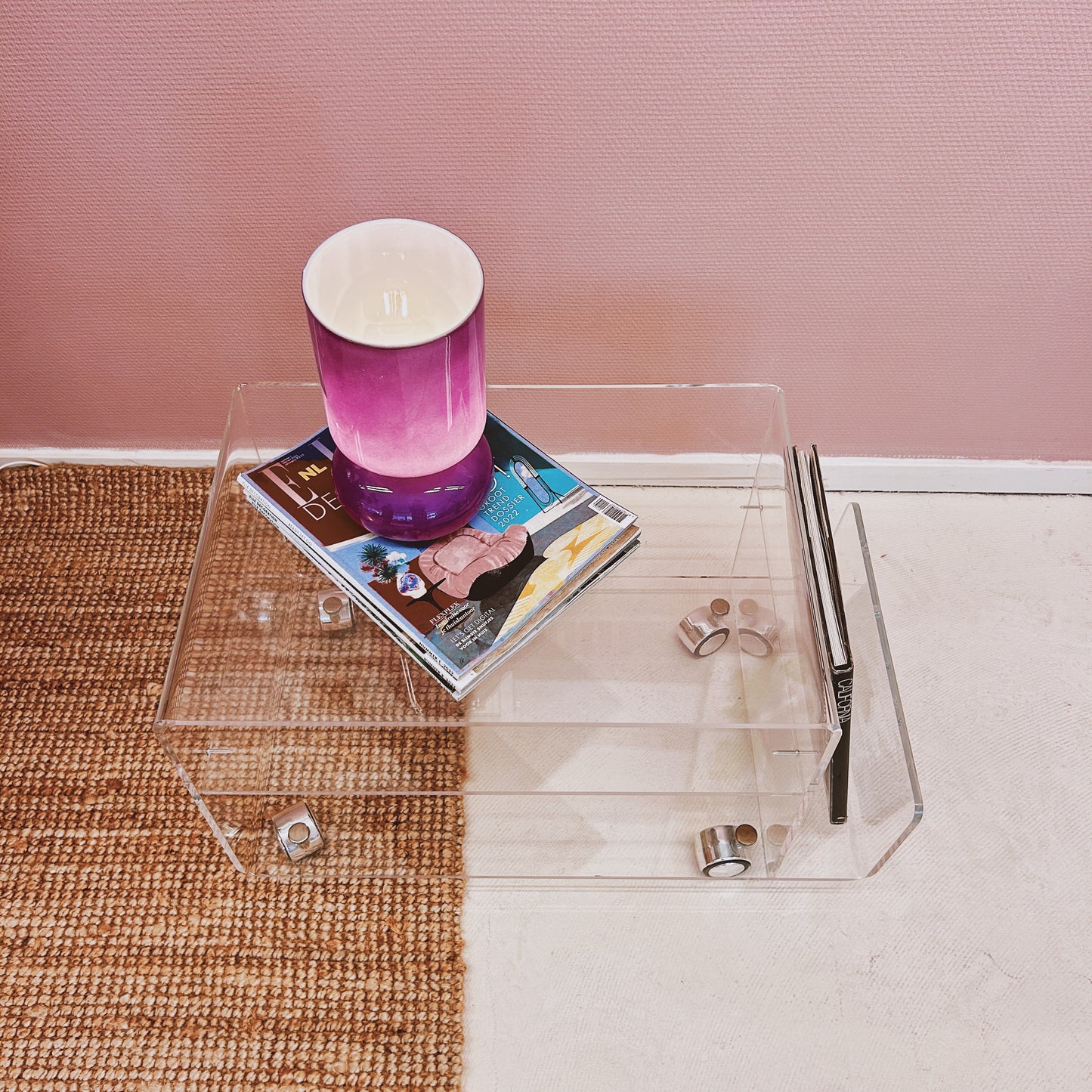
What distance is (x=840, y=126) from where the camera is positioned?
3.36ft

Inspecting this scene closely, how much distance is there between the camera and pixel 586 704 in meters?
0.96

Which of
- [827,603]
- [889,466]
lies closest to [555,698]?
[827,603]

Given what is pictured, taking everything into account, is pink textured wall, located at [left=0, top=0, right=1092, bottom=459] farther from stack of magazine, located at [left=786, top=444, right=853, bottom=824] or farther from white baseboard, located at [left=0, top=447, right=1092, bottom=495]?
stack of magazine, located at [left=786, top=444, right=853, bottom=824]

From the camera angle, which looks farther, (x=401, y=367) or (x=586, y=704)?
(x=586, y=704)

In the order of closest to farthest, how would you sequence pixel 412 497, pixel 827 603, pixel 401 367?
pixel 401 367, pixel 412 497, pixel 827 603

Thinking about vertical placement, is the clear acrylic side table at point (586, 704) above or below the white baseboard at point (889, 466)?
below

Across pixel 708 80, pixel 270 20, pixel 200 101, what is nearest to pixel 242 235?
pixel 200 101

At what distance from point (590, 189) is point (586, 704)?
23.0 inches

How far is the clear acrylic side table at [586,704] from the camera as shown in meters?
0.94

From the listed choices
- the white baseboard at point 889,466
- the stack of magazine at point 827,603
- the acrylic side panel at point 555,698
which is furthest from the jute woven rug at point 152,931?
the stack of magazine at point 827,603

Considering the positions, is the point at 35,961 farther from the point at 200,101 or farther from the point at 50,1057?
the point at 200,101

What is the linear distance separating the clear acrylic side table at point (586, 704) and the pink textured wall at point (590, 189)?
0.65 feet

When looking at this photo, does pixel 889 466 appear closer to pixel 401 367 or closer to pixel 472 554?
pixel 472 554

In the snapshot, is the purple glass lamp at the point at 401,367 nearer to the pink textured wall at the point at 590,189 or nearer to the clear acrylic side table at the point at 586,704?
the clear acrylic side table at the point at 586,704
